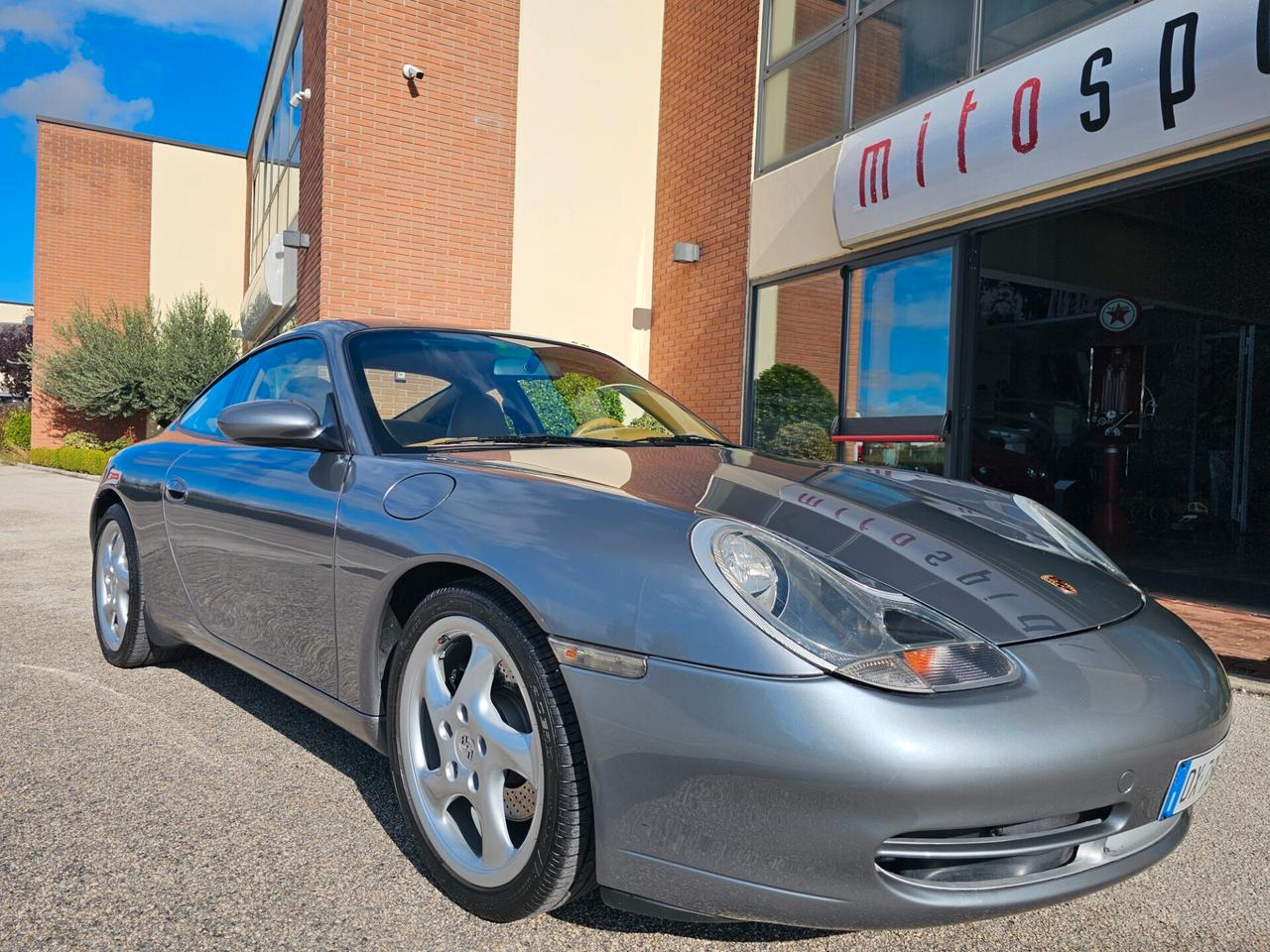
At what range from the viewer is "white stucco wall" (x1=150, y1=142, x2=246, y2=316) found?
973 inches

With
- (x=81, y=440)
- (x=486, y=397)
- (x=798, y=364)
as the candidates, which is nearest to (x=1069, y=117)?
(x=798, y=364)

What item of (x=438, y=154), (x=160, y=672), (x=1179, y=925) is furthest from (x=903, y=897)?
(x=438, y=154)

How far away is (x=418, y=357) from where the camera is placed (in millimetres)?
2840

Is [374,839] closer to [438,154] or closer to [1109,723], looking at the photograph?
[1109,723]

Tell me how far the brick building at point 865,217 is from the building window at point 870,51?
0.03 metres

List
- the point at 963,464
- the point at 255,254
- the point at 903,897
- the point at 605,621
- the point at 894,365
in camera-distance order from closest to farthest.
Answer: the point at 903,897, the point at 605,621, the point at 963,464, the point at 894,365, the point at 255,254

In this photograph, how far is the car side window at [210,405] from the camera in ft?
11.6

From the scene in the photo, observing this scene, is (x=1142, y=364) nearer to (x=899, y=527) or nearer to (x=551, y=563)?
(x=899, y=527)

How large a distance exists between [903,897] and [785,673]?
1.33 feet

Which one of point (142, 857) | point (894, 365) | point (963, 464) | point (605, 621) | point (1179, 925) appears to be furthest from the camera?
point (894, 365)

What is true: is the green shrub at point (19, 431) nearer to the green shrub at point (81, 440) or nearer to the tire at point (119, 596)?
the green shrub at point (81, 440)

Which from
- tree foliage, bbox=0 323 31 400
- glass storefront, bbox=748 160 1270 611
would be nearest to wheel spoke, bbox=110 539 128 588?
glass storefront, bbox=748 160 1270 611

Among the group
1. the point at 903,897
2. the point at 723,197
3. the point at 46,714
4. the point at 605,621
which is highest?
the point at 723,197

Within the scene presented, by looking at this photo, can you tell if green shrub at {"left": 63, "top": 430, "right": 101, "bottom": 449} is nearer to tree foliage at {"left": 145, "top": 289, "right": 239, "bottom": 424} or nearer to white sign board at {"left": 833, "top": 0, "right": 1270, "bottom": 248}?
tree foliage at {"left": 145, "top": 289, "right": 239, "bottom": 424}
